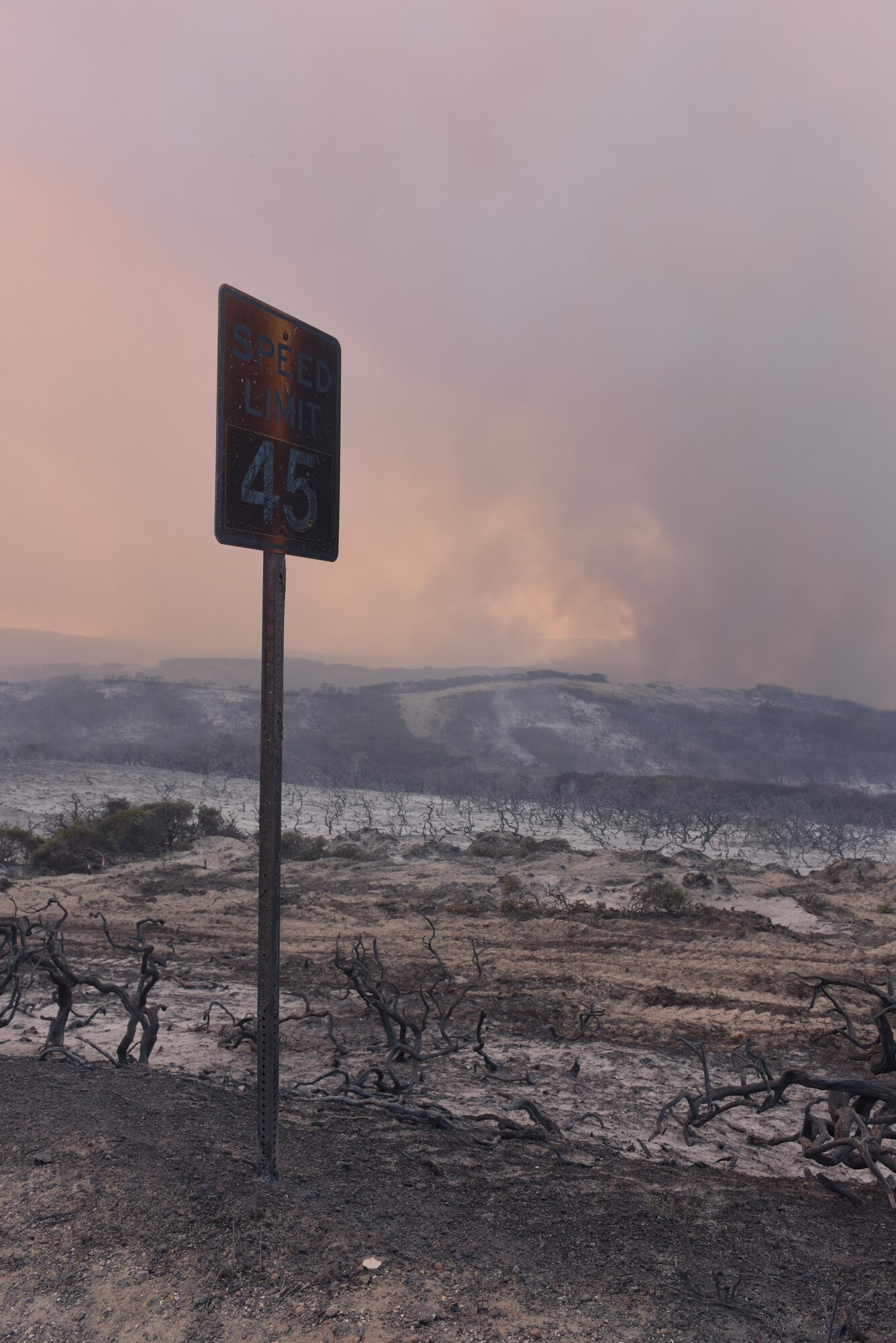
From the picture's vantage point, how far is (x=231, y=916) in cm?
1388

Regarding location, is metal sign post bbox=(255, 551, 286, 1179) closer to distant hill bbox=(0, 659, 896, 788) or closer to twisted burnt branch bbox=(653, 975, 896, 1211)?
twisted burnt branch bbox=(653, 975, 896, 1211)

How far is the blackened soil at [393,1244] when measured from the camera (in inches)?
94.4

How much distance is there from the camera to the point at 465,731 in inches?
2416

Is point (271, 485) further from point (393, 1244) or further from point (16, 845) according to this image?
point (16, 845)

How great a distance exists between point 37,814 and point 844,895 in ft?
78.9

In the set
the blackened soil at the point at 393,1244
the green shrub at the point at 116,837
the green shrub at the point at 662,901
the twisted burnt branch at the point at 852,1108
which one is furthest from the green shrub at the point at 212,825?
the twisted burnt branch at the point at 852,1108

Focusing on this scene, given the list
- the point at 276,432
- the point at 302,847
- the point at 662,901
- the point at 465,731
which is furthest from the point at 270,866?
the point at 465,731

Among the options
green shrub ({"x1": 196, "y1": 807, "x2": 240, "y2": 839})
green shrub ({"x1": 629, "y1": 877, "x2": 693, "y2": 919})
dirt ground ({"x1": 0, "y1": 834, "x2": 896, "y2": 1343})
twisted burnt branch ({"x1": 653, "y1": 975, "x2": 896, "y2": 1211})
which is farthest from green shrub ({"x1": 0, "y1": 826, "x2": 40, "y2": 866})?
twisted burnt branch ({"x1": 653, "y1": 975, "x2": 896, "y2": 1211})

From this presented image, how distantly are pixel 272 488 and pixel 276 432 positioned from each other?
27 cm

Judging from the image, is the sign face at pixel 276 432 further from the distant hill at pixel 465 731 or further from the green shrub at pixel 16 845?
the distant hill at pixel 465 731

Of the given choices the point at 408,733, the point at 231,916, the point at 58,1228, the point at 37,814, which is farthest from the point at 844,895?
the point at 408,733

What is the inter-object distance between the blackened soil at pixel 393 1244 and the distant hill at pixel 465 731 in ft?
124

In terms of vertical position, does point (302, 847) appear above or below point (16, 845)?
below

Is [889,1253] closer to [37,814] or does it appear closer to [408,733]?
[37,814]
